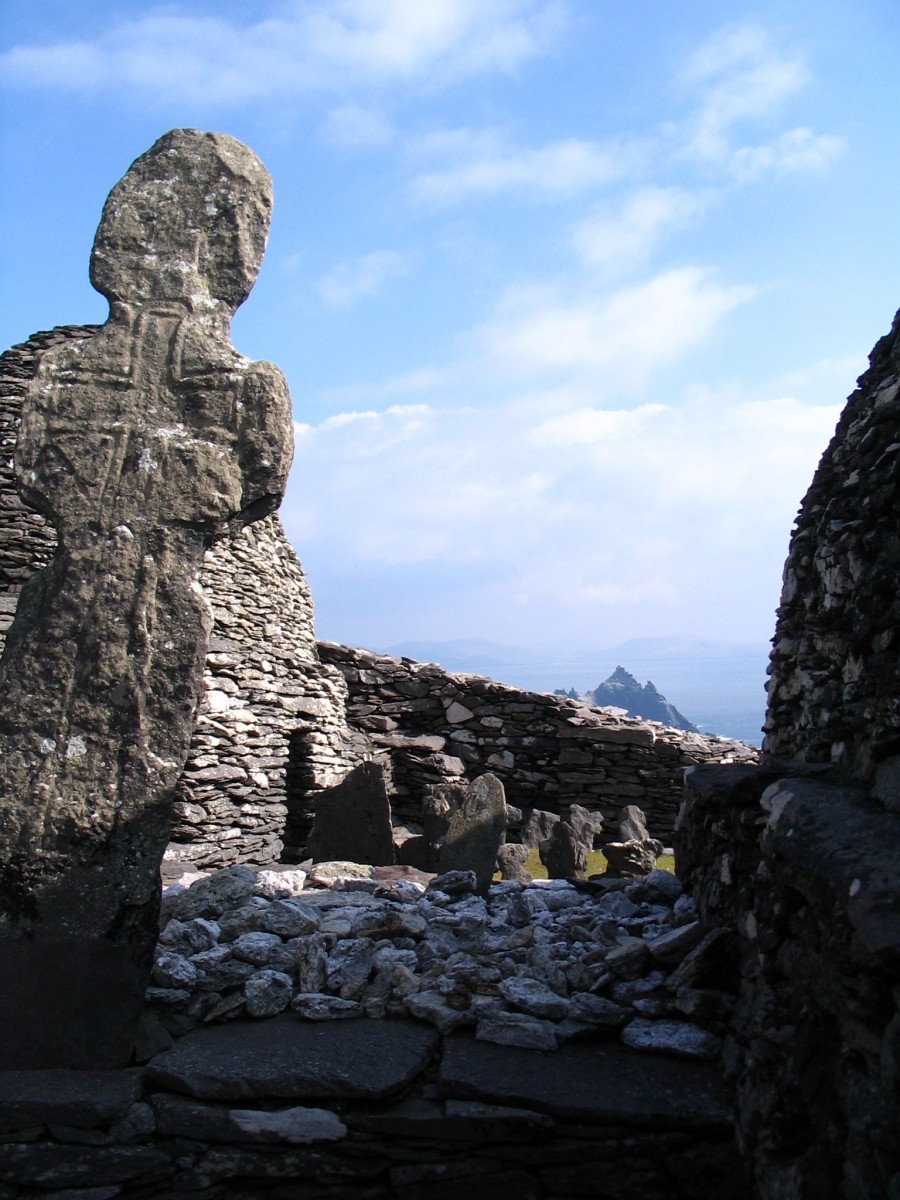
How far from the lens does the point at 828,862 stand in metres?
2.67

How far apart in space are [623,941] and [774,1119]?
1505 mm

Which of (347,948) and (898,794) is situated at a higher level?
(898,794)

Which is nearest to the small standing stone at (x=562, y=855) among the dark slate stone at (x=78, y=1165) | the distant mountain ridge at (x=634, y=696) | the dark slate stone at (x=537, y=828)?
the dark slate stone at (x=537, y=828)

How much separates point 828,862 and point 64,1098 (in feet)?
9.25

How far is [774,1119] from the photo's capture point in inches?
111

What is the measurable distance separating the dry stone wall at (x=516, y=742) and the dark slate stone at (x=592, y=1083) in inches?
401

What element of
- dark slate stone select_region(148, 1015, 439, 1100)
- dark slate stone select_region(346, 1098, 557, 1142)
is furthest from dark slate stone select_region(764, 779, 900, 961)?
dark slate stone select_region(148, 1015, 439, 1100)

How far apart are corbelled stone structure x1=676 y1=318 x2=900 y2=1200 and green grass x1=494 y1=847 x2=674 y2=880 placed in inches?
193

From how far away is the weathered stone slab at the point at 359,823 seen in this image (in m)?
7.86

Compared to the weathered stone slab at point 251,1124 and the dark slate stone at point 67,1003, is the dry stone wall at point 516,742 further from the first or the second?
the weathered stone slab at point 251,1124

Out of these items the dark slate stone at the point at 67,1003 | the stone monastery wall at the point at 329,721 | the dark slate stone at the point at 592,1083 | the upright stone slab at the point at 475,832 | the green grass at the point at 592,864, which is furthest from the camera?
the stone monastery wall at the point at 329,721

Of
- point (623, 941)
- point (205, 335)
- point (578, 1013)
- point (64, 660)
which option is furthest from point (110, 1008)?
point (205, 335)

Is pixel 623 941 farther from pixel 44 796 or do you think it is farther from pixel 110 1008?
pixel 44 796

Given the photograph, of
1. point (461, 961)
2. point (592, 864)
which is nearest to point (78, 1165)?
point (461, 961)
